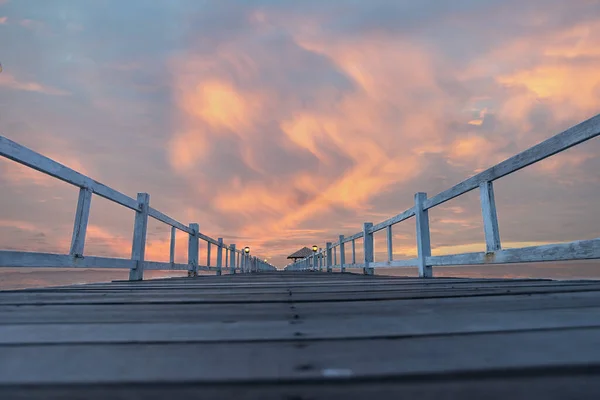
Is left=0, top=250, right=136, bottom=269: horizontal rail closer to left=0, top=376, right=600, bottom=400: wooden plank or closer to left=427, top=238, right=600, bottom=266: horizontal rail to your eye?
left=0, top=376, right=600, bottom=400: wooden plank

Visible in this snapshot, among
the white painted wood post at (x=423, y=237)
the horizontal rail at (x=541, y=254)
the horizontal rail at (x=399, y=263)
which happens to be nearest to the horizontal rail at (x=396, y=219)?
the white painted wood post at (x=423, y=237)

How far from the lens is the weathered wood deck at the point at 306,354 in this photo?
0.64 meters

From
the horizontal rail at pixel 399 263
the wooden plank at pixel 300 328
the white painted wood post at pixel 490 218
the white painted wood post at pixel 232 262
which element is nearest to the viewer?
the wooden plank at pixel 300 328

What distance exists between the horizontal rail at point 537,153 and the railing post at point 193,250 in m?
6.57

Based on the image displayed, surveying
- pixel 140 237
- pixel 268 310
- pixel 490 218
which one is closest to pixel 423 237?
pixel 490 218

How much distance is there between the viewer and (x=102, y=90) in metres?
12.3

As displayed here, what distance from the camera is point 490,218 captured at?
3.49m

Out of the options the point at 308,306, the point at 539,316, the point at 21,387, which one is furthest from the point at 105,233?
the point at 539,316

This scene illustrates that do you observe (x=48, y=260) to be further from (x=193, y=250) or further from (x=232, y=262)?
(x=232, y=262)

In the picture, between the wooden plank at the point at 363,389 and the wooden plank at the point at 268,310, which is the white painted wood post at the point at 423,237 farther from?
the wooden plank at the point at 363,389

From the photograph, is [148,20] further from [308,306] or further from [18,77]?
[308,306]

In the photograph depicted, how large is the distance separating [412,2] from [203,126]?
30.9ft

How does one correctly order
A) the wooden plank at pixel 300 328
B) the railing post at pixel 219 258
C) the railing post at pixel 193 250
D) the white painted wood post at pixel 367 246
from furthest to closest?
the railing post at pixel 219 258
the railing post at pixel 193 250
the white painted wood post at pixel 367 246
the wooden plank at pixel 300 328

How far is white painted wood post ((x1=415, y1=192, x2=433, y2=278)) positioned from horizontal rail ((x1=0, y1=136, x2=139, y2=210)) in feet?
14.3
